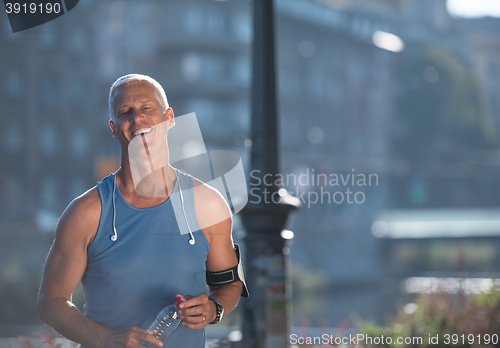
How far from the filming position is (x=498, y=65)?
11181 cm

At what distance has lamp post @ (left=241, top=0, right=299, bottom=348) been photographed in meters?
5.04

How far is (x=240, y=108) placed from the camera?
6481cm

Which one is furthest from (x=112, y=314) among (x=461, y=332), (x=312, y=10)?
(x=312, y=10)

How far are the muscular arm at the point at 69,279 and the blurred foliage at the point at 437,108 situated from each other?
291ft

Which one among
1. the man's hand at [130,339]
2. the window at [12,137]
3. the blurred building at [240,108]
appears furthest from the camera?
the blurred building at [240,108]

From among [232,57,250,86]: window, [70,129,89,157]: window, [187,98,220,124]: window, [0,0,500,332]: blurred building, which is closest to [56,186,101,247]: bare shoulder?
[0,0,500,332]: blurred building

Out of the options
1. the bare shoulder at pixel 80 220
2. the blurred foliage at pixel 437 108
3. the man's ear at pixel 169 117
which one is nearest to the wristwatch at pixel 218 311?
the bare shoulder at pixel 80 220

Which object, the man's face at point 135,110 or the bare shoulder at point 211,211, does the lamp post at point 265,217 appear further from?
the man's face at point 135,110

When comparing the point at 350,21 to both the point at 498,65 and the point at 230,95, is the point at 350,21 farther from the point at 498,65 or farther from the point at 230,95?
the point at 498,65

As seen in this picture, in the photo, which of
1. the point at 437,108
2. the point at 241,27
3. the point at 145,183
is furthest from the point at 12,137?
the point at 437,108

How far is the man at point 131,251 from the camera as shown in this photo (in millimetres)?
1965

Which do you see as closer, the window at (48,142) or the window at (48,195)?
the window at (48,195)

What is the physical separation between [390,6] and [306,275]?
2396 inches

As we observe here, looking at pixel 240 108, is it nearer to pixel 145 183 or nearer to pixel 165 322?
pixel 145 183
